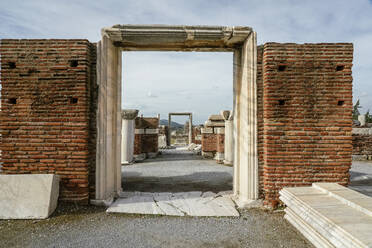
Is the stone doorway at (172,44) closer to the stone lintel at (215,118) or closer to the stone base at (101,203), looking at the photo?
the stone base at (101,203)

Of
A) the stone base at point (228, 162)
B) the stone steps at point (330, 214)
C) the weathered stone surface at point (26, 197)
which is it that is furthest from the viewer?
the stone base at point (228, 162)

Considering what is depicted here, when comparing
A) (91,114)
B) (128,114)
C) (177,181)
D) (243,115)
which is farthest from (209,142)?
(91,114)

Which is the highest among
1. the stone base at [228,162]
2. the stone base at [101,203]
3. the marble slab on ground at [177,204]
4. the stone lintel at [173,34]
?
the stone lintel at [173,34]

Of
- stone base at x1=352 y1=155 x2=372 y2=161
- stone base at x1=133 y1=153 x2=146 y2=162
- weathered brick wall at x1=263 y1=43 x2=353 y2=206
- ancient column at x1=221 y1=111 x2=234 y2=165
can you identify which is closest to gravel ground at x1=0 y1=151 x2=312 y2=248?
weathered brick wall at x1=263 y1=43 x2=353 y2=206

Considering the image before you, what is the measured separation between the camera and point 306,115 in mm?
3633

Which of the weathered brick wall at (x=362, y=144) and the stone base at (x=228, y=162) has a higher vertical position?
the weathered brick wall at (x=362, y=144)

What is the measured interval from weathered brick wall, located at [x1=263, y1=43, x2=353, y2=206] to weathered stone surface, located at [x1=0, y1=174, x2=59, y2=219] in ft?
11.7

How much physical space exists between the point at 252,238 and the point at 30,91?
4169mm

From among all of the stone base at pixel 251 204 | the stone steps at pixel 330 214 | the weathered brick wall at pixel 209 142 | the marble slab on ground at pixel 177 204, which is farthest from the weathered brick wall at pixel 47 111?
the weathered brick wall at pixel 209 142

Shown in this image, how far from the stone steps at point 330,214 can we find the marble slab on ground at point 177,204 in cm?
92

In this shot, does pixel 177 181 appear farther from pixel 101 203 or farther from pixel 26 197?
pixel 26 197

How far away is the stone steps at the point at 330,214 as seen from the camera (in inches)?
84.0

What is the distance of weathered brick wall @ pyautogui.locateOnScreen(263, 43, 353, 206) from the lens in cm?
361

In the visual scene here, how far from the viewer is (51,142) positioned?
11.6ft
